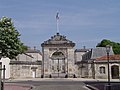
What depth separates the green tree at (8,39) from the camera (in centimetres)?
2483

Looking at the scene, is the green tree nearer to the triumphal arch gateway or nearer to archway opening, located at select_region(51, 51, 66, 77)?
the triumphal arch gateway

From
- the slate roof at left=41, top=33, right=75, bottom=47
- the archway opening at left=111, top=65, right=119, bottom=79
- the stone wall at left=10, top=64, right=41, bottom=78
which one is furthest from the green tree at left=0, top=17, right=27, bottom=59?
the slate roof at left=41, top=33, right=75, bottom=47

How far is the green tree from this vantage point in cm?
2483

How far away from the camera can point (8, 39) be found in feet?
82.3

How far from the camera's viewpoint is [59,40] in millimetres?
59312

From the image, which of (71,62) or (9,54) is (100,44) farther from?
(9,54)

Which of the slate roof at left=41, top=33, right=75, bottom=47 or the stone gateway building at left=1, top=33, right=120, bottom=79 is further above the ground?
the slate roof at left=41, top=33, right=75, bottom=47

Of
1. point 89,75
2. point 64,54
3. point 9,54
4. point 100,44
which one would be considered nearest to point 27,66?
point 64,54

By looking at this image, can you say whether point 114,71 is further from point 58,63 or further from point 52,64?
point 58,63

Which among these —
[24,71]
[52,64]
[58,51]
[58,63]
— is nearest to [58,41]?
[58,51]

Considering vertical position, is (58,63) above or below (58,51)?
below

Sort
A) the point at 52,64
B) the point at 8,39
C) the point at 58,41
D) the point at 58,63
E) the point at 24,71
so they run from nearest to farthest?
the point at 8,39, the point at 24,71, the point at 58,41, the point at 52,64, the point at 58,63

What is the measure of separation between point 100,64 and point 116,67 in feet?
11.5

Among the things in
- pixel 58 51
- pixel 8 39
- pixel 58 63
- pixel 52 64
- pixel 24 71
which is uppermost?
pixel 58 51
